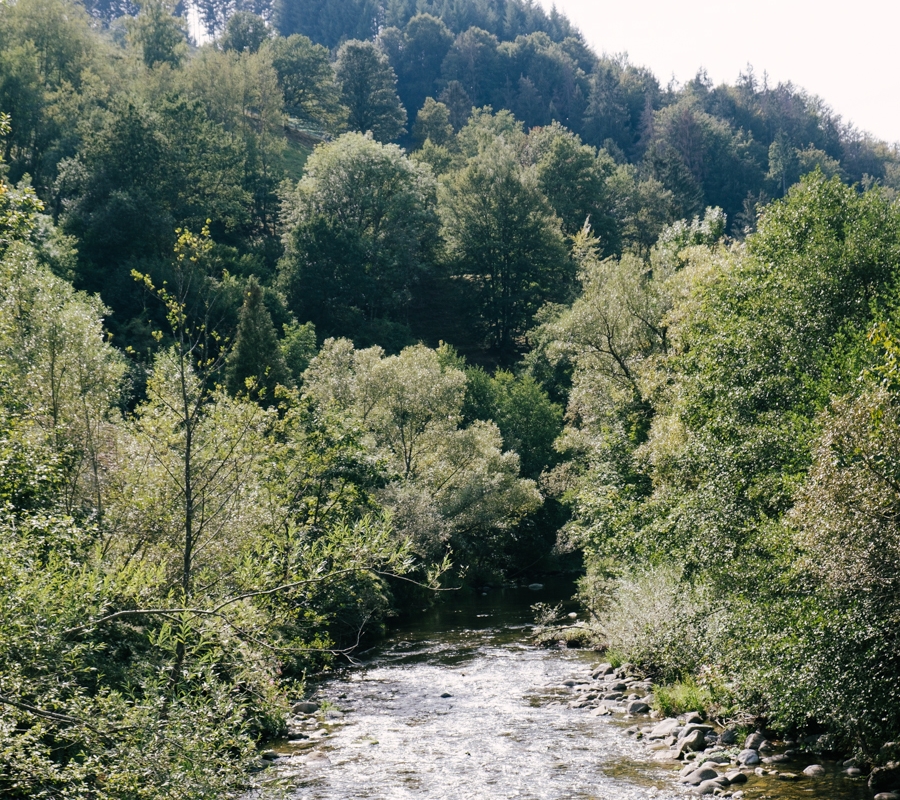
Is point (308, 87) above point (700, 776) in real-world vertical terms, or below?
above

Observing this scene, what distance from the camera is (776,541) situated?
16609 millimetres

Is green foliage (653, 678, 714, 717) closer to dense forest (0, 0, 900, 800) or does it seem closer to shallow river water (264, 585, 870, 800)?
dense forest (0, 0, 900, 800)

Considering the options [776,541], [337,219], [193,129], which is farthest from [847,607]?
[193,129]

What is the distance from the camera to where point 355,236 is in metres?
69.3

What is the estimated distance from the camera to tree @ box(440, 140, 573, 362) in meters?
75.8

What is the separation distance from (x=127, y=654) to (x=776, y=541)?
1409 centimetres

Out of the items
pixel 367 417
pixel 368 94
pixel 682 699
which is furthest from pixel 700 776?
pixel 368 94

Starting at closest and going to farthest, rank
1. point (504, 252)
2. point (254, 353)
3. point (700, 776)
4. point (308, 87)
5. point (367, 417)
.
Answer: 1. point (700, 776)
2. point (367, 417)
3. point (254, 353)
4. point (504, 252)
5. point (308, 87)

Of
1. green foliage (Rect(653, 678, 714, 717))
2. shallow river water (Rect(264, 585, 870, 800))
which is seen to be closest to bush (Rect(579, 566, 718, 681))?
green foliage (Rect(653, 678, 714, 717))

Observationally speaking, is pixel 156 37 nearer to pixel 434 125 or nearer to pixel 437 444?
pixel 434 125

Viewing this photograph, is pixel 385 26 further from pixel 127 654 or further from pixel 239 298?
pixel 127 654

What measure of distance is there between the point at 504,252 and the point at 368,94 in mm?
53781

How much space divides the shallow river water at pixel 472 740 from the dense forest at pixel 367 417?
183 cm

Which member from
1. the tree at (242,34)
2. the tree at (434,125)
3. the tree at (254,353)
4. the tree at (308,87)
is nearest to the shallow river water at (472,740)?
the tree at (254,353)
